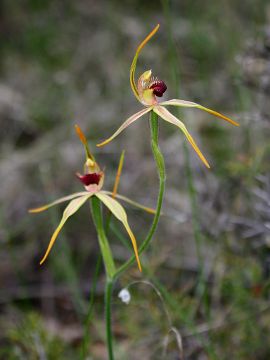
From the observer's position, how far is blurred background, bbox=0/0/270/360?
1.75 m

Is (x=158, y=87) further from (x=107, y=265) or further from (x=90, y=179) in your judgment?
(x=107, y=265)

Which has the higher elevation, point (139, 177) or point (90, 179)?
point (90, 179)

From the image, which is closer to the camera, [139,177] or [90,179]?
[90,179]

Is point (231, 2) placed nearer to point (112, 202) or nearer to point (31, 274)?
point (31, 274)

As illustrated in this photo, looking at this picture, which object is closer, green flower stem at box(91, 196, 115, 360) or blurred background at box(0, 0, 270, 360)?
green flower stem at box(91, 196, 115, 360)

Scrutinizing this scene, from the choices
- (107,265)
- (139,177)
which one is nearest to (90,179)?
(107,265)

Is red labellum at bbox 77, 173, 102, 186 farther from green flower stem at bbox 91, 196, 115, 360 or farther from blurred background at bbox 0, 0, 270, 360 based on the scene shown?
blurred background at bbox 0, 0, 270, 360

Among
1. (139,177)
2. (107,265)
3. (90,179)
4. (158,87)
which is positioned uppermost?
(158,87)

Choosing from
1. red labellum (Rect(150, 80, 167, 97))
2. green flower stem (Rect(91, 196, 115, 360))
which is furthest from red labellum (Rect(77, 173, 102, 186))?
red labellum (Rect(150, 80, 167, 97))

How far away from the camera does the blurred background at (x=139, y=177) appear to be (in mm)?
1747

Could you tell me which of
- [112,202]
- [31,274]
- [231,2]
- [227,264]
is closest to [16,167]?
[31,274]

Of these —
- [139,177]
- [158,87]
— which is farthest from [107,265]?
[139,177]

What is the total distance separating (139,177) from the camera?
2.69 meters

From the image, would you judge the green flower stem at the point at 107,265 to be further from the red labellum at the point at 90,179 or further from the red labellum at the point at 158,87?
the red labellum at the point at 158,87
